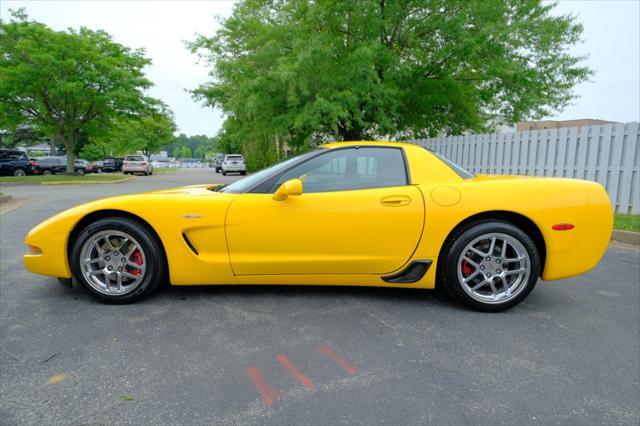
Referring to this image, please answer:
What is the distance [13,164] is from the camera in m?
22.8

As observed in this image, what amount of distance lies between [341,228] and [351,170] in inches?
19.7

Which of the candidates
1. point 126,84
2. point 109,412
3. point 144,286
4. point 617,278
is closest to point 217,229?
point 144,286

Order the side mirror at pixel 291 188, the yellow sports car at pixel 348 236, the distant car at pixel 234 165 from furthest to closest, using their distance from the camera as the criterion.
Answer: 1. the distant car at pixel 234 165
2. the yellow sports car at pixel 348 236
3. the side mirror at pixel 291 188

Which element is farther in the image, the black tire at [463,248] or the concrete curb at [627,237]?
the concrete curb at [627,237]

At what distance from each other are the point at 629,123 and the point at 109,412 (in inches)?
348

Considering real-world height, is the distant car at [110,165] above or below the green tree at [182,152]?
below

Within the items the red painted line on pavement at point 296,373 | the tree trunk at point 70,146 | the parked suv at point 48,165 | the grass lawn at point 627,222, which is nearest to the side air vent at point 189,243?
the red painted line on pavement at point 296,373

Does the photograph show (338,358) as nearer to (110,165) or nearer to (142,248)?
(142,248)

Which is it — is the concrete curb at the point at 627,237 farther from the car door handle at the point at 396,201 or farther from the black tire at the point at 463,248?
the car door handle at the point at 396,201

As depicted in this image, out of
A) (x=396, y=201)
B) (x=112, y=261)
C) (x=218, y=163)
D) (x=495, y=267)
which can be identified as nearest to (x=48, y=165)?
(x=218, y=163)

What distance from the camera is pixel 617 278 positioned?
369 cm

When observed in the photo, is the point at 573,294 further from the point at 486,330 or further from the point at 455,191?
the point at 455,191

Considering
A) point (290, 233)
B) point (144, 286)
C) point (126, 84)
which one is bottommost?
point (144, 286)

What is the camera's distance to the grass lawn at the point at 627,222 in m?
5.54
